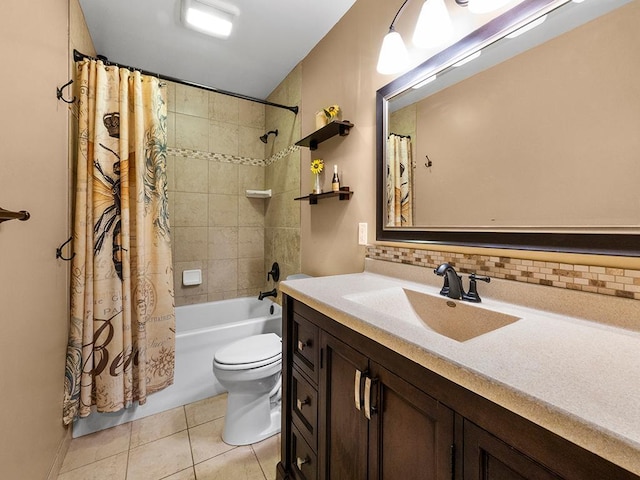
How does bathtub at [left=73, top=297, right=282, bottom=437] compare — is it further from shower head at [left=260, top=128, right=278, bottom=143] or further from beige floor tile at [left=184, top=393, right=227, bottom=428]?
shower head at [left=260, top=128, right=278, bottom=143]

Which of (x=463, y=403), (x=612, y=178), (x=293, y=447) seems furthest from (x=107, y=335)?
(x=612, y=178)

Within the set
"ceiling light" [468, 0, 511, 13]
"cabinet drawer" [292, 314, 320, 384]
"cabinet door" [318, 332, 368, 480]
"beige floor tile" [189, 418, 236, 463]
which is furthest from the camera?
"beige floor tile" [189, 418, 236, 463]

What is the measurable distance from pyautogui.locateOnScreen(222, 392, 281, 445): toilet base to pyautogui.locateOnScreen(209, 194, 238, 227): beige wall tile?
158 centimetres

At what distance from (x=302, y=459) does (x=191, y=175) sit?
2.29 m

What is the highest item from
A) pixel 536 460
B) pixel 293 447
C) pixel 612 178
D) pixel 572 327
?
pixel 612 178

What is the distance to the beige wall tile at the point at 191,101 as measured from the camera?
2.41 m

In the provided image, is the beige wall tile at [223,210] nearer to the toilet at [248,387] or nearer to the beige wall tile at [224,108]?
the beige wall tile at [224,108]

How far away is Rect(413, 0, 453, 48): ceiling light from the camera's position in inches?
40.9

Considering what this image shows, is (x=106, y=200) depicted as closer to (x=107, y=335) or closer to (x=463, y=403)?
(x=107, y=335)

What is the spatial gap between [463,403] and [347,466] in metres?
0.54

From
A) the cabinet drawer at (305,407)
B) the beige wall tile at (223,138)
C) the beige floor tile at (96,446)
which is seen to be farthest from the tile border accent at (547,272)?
the beige wall tile at (223,138)

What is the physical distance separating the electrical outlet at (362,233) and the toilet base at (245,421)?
42.0 inches

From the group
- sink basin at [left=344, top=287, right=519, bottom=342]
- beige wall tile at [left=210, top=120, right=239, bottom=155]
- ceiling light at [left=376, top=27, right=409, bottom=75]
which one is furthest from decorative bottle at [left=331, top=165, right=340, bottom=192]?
beige wall tile at [left=210, top=120, right=239, bottom=155]

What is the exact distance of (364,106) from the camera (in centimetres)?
154
